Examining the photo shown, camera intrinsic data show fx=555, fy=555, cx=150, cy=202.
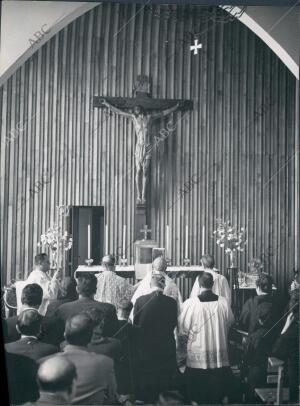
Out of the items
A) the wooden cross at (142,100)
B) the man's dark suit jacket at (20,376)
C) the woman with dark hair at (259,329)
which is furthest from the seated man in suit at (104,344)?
the wooden cross at (142,100)

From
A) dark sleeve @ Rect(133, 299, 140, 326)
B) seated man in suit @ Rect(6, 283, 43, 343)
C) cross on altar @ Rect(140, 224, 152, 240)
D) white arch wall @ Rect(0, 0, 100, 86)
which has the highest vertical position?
white arch wall @ Rect(0, 0, 100, 86)

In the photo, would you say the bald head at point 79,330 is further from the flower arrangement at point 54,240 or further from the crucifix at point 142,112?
the crucifix at point 142,112

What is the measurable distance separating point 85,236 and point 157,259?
670 millimetres

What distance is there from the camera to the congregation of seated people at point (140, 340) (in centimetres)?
462

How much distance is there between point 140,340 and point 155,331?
151mm

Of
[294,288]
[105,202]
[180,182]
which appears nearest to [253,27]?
[180,182]

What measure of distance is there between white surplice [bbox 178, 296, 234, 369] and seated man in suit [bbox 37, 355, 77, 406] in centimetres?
101

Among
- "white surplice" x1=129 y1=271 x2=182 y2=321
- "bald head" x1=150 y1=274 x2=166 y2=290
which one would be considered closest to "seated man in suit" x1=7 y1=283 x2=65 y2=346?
"white surplice" x1=129 y1=271 x2=182 y2=321

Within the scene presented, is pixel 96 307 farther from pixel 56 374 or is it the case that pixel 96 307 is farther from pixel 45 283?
pixel 56 374

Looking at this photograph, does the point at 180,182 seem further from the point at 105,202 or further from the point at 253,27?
the point at 253,27

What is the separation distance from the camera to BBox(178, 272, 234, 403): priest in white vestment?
4855mm

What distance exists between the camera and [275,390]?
193 inches

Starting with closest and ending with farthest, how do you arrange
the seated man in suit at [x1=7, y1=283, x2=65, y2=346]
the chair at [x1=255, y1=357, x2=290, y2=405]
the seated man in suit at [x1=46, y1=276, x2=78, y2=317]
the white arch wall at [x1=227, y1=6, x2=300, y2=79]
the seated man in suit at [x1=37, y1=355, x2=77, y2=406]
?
the seated man in suit at [x1=37, y1=355, x2=77, y2=406] < the seated man in suit at [x1=7, y1=283, x2=65, y2=346] < the seated man in suit at [x1=46, y1=276, x2=78, y2=317] < the chair at [x1=255, y1=357, x2=290, y2=405] < the white arch wall at [x1=227, y1=6, x2=300, y2=79]

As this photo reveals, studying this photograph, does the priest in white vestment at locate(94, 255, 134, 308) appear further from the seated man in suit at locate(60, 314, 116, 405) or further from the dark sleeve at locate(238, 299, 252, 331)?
the dark sleeve at locate(238, 299, 252, 331)
